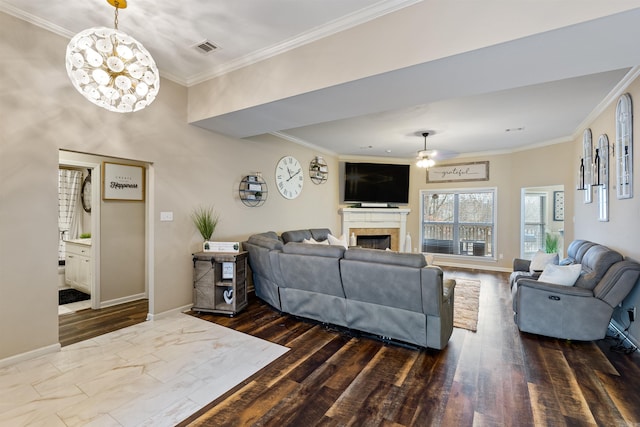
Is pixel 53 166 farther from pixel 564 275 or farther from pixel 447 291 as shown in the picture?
pixel 564 275

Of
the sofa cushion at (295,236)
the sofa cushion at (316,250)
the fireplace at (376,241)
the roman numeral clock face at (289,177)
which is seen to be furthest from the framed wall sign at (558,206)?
the sofa cushion at (316,250)

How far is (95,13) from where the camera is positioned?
251 centimetres

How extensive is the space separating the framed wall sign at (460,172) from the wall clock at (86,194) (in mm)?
7328

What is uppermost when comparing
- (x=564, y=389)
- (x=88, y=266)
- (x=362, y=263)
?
(x=362, y=263)

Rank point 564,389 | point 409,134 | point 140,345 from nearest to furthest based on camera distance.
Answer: point 564,389, point 140,345, point 409,134

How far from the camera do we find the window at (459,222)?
718cm

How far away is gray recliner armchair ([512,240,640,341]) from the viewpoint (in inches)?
113

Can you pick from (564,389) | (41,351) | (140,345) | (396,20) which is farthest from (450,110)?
(41,351)

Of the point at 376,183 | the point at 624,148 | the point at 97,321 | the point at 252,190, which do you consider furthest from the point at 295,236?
the point at 624,148

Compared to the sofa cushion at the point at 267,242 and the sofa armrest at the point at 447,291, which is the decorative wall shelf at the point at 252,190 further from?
the sofa armrest at the point at 447,291

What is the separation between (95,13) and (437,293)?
3877 millimetres

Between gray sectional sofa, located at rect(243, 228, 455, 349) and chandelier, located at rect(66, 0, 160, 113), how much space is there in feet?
7.09

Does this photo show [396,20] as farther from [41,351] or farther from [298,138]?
[41,351]

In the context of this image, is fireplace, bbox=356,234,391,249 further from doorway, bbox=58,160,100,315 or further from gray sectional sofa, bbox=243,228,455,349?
doorway, bbox=58,160,100,315
